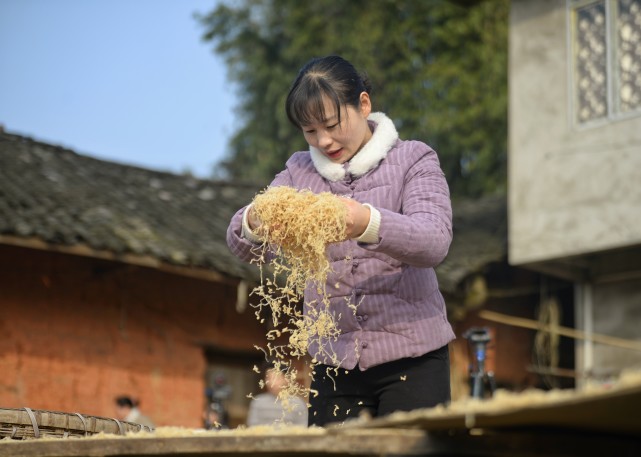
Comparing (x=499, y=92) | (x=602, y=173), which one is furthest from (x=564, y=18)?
(x=499, y=92)

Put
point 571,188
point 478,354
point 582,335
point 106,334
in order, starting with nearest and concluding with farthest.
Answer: point 478,354, point 106,334, point 571,188, point 582,335

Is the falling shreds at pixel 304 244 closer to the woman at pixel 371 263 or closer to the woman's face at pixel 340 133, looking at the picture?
the woman at pixel 371 263

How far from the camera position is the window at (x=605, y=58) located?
32.3ft

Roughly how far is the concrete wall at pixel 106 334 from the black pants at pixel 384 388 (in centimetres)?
617

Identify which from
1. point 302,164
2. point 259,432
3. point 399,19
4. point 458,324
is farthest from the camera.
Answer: point 399,19

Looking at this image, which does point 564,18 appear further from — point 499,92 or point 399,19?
point 399,19

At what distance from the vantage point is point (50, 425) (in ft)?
10.5

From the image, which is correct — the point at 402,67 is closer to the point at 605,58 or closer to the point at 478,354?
the point at 605,58

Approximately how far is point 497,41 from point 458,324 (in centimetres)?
746

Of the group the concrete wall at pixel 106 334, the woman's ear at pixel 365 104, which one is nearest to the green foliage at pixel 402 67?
the concrete wall at pixel 106 334

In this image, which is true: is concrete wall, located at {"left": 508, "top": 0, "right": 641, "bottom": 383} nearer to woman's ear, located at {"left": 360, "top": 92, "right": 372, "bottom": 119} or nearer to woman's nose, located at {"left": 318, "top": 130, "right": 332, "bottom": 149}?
woman's ear, located at {"left": 360, "top": 92, "right": 372, "bottom": 119}

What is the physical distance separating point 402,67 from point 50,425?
15.9 meters

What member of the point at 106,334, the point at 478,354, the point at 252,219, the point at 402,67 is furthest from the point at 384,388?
the point at 402,67

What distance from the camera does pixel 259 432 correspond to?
233 centimetres
